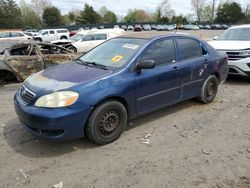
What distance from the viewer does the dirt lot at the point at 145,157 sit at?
3.27 meters

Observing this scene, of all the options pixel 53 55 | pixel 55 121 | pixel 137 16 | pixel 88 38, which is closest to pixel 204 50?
pixel 55 121

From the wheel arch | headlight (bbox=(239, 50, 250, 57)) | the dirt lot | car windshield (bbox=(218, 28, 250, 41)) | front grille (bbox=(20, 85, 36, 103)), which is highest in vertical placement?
car windshield (bbox=(218, 28, 250, 41))

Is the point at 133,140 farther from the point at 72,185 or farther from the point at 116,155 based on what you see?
the point at 72,185

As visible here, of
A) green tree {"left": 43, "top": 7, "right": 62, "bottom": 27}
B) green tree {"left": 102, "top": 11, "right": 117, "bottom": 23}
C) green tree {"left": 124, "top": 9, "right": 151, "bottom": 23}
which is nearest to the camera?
green tree {"left": 43, "top": 7, "right": 62, "bottom": 27}

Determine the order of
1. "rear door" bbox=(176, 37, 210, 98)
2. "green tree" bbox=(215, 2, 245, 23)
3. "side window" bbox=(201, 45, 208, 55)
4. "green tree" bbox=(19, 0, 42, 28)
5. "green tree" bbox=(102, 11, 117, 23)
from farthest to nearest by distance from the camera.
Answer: "green tree" bbox=(102, 11, 117, 23) < "green tree" bbox=(215, 2, 245, 23) < "green tree" bbox=(19, 0, 42, 28) < "side window" bbox=(201, 45, 208, 55) < "rear door" bbox=(176, 37, 210, 98)

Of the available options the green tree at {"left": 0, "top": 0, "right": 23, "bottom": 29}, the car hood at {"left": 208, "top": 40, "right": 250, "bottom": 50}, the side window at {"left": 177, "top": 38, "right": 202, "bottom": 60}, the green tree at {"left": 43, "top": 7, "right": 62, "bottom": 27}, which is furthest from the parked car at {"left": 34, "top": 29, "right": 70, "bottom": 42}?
the green tree at {"left": 43, "top": 7, "right": 62, "bottom": 27}

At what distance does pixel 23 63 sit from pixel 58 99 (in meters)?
4.78

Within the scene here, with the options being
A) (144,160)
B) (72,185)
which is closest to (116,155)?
(144,160)

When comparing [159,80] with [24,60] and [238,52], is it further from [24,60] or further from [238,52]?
[24,60]

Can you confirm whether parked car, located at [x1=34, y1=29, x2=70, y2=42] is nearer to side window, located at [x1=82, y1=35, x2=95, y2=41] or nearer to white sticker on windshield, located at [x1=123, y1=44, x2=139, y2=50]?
side window, located at [x1=82, y1=35, x2=95, y2=41]

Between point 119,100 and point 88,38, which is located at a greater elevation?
point 88,38

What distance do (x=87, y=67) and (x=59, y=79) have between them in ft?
2.08

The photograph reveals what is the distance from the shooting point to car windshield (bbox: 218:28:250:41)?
8.87 m

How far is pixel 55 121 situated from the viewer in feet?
11.7
